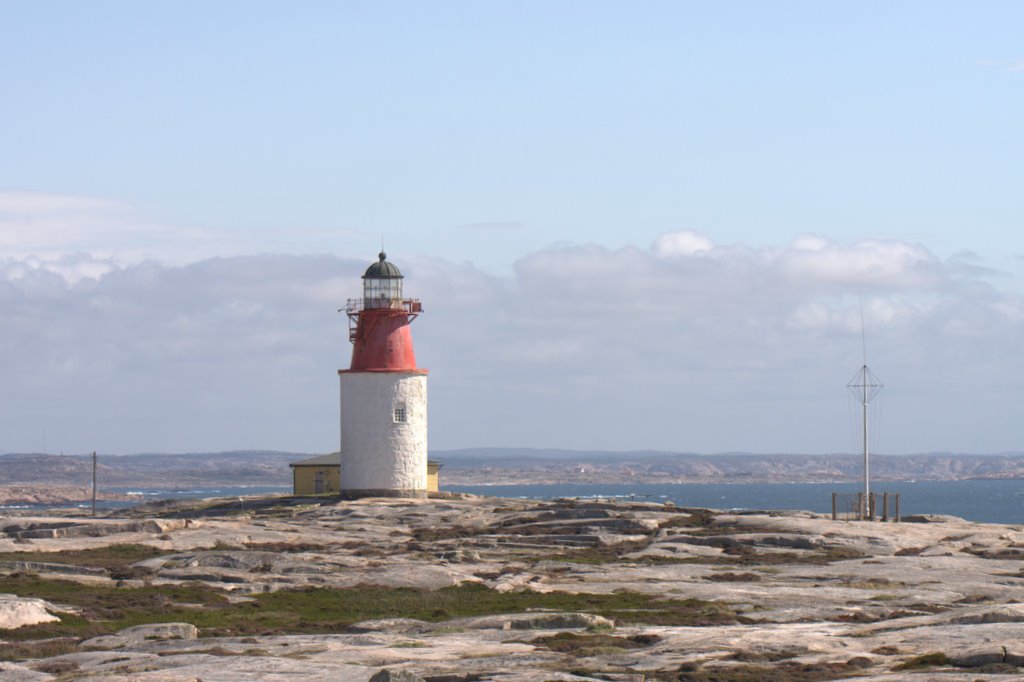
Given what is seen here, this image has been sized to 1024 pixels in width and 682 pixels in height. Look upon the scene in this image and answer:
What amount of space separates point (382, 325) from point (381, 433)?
5.41 meters

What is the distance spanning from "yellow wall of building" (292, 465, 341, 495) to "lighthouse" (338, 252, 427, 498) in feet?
23.1

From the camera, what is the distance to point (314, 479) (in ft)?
278

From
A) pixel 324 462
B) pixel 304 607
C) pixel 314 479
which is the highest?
pixel 324 462

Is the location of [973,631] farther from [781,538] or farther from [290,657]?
[781,538]

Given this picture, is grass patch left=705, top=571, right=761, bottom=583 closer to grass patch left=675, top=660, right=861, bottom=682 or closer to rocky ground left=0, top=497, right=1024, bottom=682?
rocky ground left=0, top=497, right=1024, bottom=682

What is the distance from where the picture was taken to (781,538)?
192 feet

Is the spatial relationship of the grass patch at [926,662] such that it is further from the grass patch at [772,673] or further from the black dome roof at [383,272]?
the black dome roof at [383,272]

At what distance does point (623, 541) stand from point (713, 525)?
495 centimetres

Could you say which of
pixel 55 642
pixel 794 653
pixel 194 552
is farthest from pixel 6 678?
pixel 194 552

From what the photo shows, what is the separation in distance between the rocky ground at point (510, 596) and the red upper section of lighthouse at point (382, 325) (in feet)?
26.0

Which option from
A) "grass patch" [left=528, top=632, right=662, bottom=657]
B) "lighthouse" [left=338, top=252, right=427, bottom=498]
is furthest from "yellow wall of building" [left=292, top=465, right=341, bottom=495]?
"grass patch" [left=528, top=632, right=662, bottom=657]

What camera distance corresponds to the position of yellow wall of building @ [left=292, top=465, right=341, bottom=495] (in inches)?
3273

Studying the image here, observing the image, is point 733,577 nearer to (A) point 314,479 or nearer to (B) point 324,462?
(A) point 314,479

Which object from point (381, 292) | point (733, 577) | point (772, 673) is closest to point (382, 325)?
point (381, 292)
